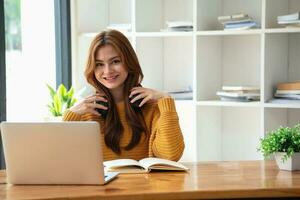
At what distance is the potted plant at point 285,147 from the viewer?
2717 mm

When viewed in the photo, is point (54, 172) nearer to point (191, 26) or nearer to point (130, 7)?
point (191, 26)

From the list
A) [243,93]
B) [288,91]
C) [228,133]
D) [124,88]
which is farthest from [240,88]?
[124,88]

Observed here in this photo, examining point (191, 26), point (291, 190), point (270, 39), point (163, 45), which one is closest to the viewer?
point (291, 190)

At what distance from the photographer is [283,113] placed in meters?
4.25

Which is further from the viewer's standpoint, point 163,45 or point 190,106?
point 163,45

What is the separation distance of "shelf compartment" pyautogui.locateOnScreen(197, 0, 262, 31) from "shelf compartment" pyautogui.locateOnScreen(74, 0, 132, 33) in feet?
2.41

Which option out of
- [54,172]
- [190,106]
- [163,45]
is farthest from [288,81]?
[54,172]

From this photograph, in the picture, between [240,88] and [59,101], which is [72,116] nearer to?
[59,101]

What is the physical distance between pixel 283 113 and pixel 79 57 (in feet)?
5.19

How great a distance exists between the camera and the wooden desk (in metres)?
2.34

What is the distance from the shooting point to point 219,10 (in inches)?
176

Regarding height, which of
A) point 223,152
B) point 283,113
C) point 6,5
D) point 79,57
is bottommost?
point 223,152

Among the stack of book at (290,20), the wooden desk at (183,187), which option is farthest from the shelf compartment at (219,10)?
the wooden desk at (183,187)

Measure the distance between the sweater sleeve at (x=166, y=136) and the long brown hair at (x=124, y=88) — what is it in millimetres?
101
